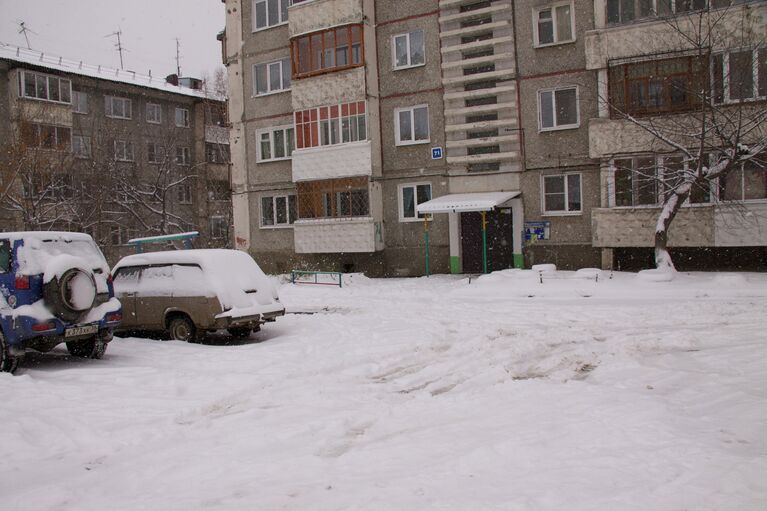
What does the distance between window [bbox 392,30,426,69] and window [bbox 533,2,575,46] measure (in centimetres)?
422

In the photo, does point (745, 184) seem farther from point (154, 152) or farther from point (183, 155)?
point (183, 155)

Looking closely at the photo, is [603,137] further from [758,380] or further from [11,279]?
[11,279]

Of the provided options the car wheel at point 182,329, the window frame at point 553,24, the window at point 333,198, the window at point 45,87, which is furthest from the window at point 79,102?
the car wheel at point 182,329

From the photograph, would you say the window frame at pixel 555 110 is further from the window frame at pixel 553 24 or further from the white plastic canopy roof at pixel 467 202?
Result: the white plastic canopy roof at pixel 467 202

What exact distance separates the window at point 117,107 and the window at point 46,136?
3.45 m

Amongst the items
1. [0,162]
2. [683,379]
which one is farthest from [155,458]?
[0,162]

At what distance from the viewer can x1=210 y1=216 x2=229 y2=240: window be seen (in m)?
43.2

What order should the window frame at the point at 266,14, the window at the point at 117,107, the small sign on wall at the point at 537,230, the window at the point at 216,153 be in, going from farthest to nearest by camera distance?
the window at the point at 216,153, the window at the point at 117,107, the window frame at the point at 266,14, the small sign on wall at the point at 537,230

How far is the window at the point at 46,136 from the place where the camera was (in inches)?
1185

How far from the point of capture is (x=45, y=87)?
3538 centimetres

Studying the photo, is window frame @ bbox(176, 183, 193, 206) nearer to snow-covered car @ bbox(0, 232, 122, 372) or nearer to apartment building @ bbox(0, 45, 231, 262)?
apartment building @ bbox(0, 45, 231, 262)

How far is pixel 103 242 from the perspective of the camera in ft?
111

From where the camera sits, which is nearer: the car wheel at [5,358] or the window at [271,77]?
the car wheel at [5,358]

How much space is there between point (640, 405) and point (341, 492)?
131 inches
